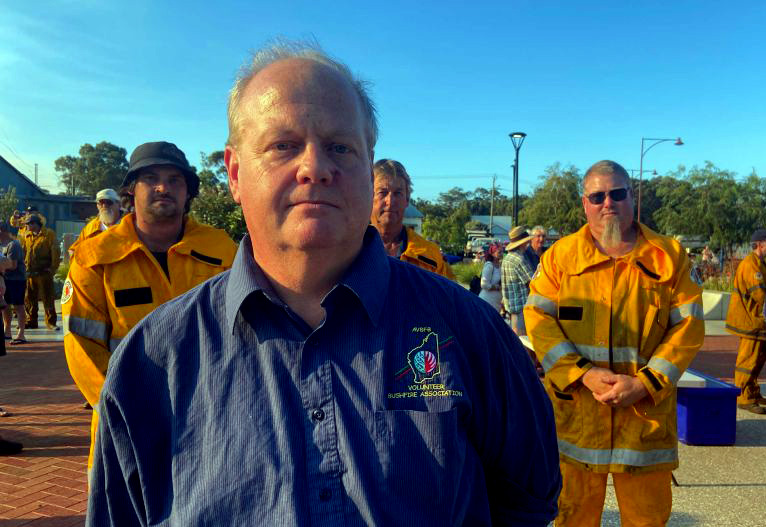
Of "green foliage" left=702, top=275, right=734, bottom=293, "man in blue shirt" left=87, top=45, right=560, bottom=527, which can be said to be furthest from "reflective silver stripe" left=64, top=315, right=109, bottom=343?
"green foliage" left=702, top=275, right=734, bottom=293

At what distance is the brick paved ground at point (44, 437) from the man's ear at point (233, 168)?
3.45 metres

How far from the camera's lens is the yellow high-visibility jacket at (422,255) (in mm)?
4188

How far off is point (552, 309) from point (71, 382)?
23.1 ft

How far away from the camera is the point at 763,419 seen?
6.52 metres

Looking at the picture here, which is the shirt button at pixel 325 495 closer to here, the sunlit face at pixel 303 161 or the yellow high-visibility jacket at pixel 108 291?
the sunlit face at pixel 303 161

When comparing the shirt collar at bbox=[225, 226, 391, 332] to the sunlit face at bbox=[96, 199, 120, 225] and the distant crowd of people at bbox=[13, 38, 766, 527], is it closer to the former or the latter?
the distant crowd of people at bbox=[13, 38, 766, 527]

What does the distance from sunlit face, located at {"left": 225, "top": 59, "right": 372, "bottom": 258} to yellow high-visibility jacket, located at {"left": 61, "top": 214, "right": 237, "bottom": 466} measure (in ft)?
5.91

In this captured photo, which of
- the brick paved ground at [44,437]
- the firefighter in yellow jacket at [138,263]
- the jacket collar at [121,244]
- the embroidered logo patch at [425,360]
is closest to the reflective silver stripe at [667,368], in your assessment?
the embroidered logo patch at [425,360]

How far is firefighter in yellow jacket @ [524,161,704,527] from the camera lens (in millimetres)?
2979

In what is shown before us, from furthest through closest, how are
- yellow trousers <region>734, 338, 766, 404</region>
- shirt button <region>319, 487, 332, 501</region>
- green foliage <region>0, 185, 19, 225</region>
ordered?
1. green foliage <region>0, 185, 19, 225</region>
2. yellow trousers <region>734, 338, 766, 404</region>
3. shirt button <region>319, 487, 332, 501</region>

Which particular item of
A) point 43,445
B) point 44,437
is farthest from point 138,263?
point 44,437

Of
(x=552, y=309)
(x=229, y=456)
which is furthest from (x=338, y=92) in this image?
(x=552, y=309)

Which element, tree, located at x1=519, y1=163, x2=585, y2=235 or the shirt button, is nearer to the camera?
the shirt button

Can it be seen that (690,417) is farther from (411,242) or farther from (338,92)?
(338,92)
